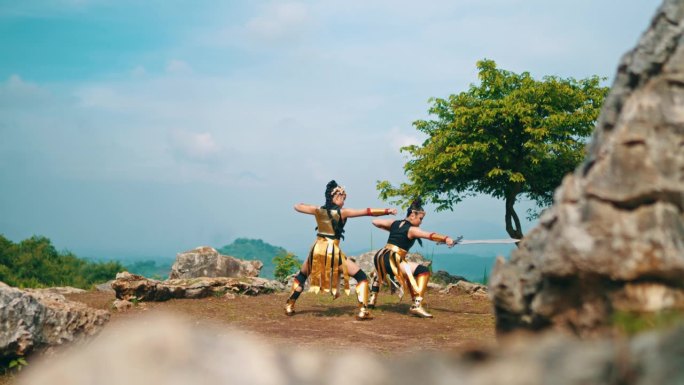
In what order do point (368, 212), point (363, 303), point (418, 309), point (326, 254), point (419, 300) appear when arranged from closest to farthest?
point (363, 303)
point (368, 212)
point (326, 254)
point (418, 309)
point (419, 300)

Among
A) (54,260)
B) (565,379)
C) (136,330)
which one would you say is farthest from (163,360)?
(54,260)

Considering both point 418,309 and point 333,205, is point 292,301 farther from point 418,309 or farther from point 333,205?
point 418,309

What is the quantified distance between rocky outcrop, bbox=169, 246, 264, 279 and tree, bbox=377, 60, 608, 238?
271 inches

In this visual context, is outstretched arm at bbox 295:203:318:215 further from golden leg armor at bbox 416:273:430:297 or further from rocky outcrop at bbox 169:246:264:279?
rocky outcrop at bbox 169:246:264:279

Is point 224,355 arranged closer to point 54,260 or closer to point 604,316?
point 604,316

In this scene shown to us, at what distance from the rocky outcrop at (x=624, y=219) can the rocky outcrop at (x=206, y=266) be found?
17.0 m

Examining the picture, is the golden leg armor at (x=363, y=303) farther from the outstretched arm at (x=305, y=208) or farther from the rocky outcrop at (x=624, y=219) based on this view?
the rocky outcrop at (x=624, y=219)

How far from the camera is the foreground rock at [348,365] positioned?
2.01 m

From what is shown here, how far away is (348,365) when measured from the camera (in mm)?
2223

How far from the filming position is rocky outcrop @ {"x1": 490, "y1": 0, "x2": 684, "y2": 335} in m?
3.31

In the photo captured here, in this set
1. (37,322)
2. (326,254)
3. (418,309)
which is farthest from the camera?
(418,309)

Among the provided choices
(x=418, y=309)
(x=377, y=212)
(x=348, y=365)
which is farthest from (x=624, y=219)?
(x=418, y=309)

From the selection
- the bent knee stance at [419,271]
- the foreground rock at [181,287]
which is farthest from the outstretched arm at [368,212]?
the foreground rock at [181,287]

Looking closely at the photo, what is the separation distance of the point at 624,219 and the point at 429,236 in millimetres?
9898
